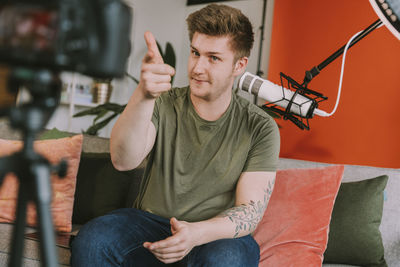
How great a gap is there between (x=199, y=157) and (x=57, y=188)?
733 mm

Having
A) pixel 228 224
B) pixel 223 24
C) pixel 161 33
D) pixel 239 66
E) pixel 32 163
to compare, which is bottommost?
pixel 228 224

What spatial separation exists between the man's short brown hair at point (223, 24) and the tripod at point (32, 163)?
1.05 meters

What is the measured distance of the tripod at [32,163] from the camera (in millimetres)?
494

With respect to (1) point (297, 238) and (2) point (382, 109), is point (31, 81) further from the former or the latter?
(2) point (382, 109)

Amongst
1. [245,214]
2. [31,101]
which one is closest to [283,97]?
[245,214]

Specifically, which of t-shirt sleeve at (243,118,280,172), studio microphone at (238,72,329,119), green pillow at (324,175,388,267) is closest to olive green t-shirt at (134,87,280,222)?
t-shirt sleeve at (243,118,280,172)

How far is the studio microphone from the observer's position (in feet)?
5.08

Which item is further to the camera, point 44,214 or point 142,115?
point 142,115

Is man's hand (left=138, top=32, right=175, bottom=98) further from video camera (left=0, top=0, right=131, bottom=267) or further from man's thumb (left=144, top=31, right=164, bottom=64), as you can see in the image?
video camera (left=0, top=0, right=131, bottom=267)

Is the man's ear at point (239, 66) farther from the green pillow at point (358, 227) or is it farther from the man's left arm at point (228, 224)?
the green pillow at point (358, 227)

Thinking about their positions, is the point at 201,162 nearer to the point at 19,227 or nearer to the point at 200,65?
the point at 200,65

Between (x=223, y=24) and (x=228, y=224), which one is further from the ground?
(x=223, y=24)

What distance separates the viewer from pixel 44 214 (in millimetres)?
500

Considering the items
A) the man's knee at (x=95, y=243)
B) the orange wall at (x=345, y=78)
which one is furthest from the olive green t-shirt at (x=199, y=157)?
the orange wall at (x=345, y=78)
